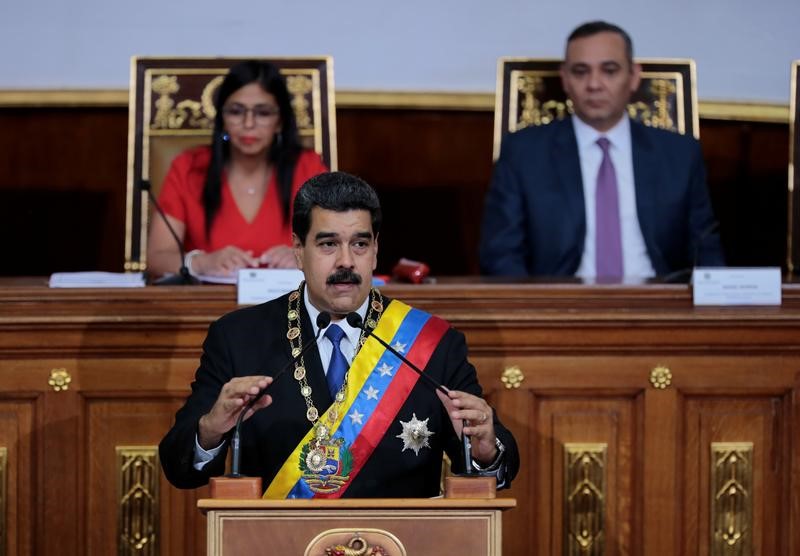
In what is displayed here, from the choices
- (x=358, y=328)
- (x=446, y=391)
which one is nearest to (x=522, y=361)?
(x=358, y=328)

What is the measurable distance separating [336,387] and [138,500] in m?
0.63

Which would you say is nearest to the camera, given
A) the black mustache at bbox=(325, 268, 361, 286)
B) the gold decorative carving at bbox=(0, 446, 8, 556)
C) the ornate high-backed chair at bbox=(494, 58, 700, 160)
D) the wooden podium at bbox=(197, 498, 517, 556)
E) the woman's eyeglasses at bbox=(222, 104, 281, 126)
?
the wooden podium at bbox=(197, 498, 517, 556)

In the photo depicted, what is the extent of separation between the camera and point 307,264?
2.20 meters

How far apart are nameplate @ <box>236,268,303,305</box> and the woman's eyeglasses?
0.81 meters

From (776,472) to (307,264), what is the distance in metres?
1.04

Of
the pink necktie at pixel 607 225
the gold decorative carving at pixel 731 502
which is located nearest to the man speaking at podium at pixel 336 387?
the gold decorative carving at pixel 731 502

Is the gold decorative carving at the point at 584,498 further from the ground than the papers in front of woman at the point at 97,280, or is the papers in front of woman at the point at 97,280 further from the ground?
the papers in front of woman at the point at 97,280

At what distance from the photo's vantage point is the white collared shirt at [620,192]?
11.7 feet

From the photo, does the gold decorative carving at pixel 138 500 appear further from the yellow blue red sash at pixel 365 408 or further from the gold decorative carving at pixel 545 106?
the gold decorative carving at pixel 545 106

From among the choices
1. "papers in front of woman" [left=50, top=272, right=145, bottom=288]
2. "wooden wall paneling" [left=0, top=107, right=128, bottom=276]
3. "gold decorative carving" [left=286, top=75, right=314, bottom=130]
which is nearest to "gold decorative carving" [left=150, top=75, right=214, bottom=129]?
"gold decorative carving" [left=286, top=75, right=314, bottom=130]

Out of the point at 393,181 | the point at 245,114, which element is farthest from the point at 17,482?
the point at 393,181

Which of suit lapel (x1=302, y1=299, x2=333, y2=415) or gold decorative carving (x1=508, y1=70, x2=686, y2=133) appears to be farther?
gold decorative carving (x1=508, y1=70, x2=686, y2=133)

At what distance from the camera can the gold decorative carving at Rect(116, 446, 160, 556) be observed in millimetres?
2680

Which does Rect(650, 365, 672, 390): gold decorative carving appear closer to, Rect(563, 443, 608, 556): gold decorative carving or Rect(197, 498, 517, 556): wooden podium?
Rect(563, 443, 608, 556): gold decorative carving
